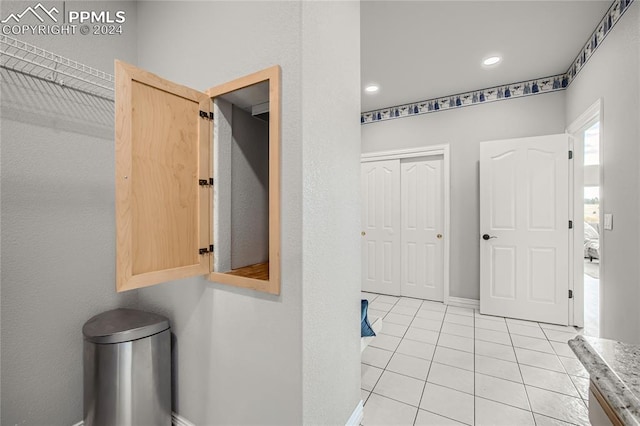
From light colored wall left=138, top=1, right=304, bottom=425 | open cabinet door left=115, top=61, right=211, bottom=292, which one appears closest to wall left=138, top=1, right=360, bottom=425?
light colored wall left=138, top=1, right=304, bottom=425

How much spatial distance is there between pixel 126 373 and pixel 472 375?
7.60 feet

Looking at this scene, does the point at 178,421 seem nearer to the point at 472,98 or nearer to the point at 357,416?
the point at 357,416

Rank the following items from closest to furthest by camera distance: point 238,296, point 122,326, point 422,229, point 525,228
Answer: point 238,296
point 122,326
point 525,228
point 422,229

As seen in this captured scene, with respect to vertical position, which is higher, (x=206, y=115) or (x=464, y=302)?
(x=206, y=115)

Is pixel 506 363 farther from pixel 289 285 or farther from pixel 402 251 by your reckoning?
pixel 289 285

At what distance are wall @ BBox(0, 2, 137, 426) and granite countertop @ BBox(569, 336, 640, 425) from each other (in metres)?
2.26

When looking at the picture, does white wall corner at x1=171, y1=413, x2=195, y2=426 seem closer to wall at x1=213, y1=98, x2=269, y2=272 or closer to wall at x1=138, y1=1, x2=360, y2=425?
wall at x1=138, y1=1, x2=360, y2=425

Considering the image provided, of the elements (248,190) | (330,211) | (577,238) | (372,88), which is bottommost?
(577,238)

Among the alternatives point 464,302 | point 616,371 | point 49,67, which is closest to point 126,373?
point 49,67

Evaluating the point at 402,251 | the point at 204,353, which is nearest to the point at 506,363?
the point at 402,251

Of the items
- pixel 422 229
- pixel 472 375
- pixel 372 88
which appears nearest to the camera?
pixel 472 375

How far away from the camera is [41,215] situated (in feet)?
4.71

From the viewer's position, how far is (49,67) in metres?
1.40

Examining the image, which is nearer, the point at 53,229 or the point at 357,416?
the point at 53,229
